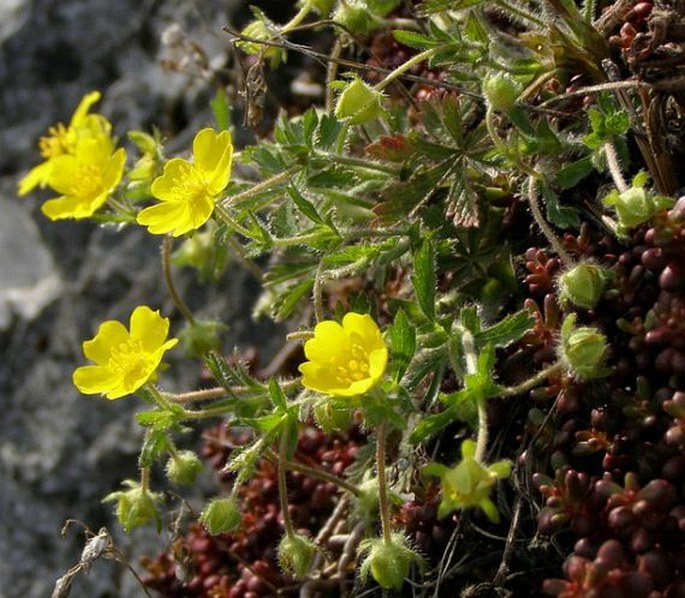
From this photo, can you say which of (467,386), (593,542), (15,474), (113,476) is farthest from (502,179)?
(15,474)

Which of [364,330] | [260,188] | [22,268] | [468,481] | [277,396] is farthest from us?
[22,268]

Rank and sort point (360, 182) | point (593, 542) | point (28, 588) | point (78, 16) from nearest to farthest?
point (593, 542)
point (360, 182)
point (28, 588)
point (78, 16)

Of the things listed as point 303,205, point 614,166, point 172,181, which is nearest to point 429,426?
point 303,205

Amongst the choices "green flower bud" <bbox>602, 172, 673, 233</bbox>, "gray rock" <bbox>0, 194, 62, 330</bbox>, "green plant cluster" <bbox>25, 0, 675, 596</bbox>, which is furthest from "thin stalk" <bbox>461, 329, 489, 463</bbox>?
"gray rock" <bbox>0, 194, 62, 330</bbox>

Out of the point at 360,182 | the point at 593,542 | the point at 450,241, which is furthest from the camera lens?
the point at 360,182

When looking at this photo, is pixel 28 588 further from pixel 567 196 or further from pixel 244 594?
pixel 567 196

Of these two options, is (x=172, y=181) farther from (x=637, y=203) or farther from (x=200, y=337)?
(x=637, y=203)
